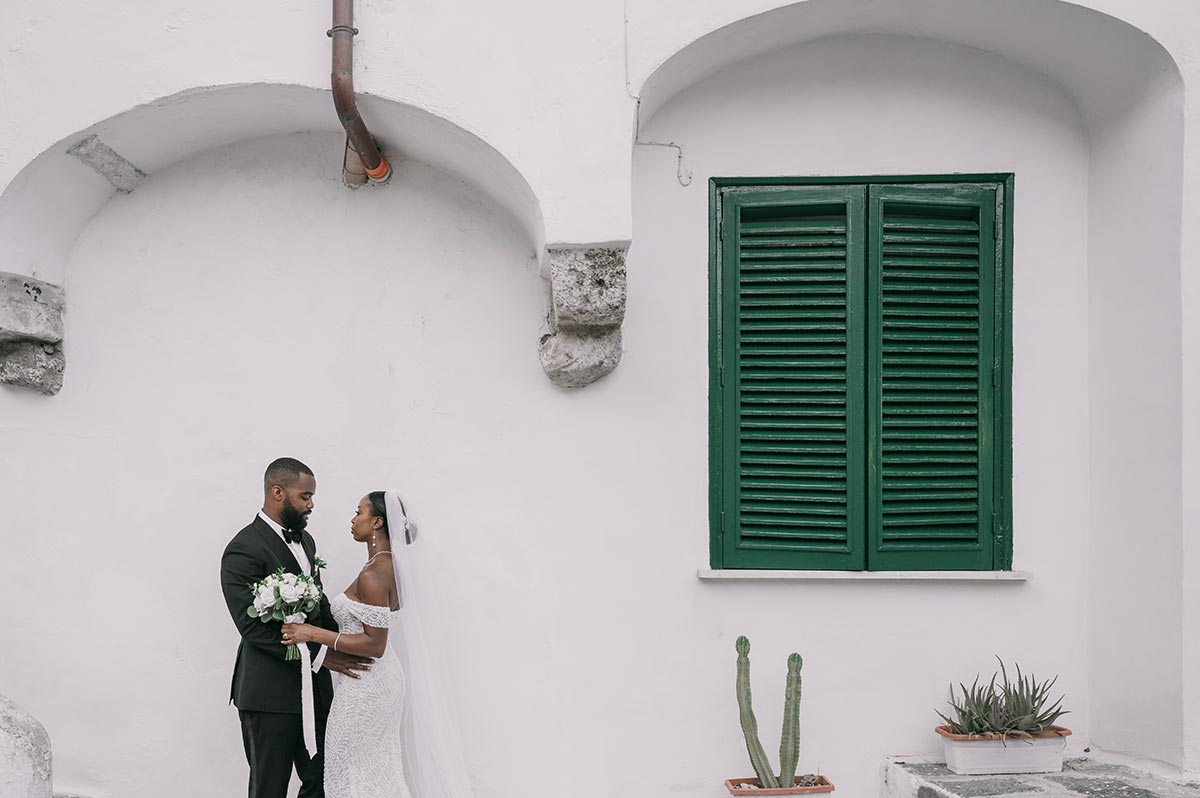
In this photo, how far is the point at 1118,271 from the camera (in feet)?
15.8

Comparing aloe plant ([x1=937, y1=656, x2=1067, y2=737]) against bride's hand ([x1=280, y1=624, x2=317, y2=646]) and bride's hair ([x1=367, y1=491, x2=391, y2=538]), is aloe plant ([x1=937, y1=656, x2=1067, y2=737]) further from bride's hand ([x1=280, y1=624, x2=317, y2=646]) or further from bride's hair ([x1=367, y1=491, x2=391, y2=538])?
bride's hand ([x1=280, y1=624, x2=317, y2=646])

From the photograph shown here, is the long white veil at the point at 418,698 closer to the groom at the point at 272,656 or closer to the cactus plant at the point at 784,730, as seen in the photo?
the groom at the point at 272,656

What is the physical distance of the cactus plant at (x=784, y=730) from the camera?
4551mm

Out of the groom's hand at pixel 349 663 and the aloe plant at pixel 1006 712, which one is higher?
the groom's hand at pixel 349 663

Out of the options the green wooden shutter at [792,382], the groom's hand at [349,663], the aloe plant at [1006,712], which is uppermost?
the green wooden shutter at [792,382]

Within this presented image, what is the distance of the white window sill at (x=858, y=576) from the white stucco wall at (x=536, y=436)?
0.22 feet

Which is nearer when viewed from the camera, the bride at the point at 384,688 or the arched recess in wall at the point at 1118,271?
the bride at the point at 384,688

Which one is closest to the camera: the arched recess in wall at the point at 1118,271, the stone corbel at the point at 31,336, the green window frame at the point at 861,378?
the arched recess in wall at the point at 1118,271

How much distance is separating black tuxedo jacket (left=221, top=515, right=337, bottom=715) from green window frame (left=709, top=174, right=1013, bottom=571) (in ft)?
6.28

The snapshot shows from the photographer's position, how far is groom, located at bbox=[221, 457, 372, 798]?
436cm

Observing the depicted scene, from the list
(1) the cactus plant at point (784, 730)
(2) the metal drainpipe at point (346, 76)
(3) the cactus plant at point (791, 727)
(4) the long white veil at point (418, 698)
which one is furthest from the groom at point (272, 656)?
(3) the cactus plant at point (791, 727)

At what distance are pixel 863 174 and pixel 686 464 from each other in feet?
5.13

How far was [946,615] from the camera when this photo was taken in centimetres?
490

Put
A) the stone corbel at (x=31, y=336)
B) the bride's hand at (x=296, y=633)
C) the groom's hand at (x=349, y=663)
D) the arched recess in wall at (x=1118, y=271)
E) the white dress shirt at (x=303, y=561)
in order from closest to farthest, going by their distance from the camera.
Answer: the bride's hand at (x=296, y=633) → the groom's hand at (x=349, y=663) → the arched recess in wall at (x=1118, y=271) → the white dress shirt at (x=303, y=561) → the stone corbel at (x=31, y=336)
